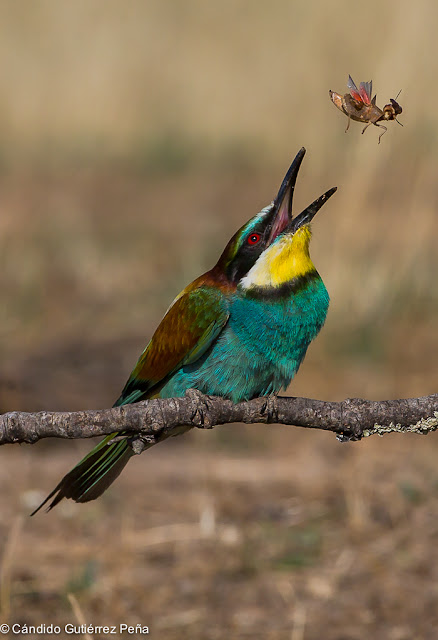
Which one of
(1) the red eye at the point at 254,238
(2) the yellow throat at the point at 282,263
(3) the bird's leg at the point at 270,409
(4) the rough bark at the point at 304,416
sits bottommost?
(4) the rough bark at the point at 304,416

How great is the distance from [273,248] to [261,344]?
264 mm

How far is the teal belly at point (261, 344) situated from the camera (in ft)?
8.42

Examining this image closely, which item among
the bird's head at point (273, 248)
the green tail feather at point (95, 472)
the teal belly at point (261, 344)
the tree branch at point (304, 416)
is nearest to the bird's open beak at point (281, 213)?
the bird's head at point (273, 248)

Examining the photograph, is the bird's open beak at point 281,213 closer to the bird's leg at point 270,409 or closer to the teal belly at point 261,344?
the teal belly at point 261,344

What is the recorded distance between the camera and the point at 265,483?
4.10 m

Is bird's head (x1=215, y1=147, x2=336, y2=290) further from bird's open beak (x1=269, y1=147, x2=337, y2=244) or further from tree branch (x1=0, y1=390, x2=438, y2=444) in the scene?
tree branch (x1=0, y1=390, x2=438, y2=444)

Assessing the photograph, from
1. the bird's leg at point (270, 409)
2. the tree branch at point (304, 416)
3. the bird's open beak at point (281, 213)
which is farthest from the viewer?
the bird's open beak at point (281, 213)

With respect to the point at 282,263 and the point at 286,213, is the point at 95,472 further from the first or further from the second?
the point at 286,213

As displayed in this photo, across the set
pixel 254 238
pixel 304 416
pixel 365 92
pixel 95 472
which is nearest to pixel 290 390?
pixel 254 238

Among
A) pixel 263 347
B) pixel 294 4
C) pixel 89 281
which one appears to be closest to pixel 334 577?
pixel 263 347

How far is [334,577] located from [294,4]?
9.83 metres

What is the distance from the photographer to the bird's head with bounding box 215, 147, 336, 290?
2615 millimetres

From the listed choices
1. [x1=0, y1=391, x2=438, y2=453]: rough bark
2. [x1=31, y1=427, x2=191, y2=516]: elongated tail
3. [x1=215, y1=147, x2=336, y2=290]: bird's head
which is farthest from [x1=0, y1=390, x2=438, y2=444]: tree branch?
[x1=215, y1=147, x2=336, y2=290]: bird's head

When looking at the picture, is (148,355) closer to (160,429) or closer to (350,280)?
(160,429)
